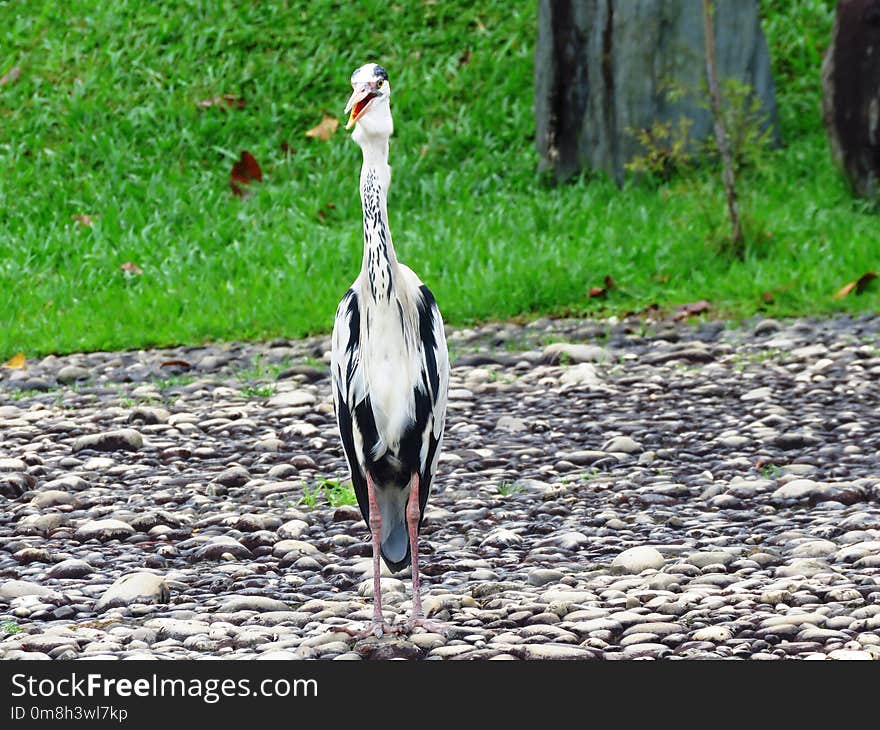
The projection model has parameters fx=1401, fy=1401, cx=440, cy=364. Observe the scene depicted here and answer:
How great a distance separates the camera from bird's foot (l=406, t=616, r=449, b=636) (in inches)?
137

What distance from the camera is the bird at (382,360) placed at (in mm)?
3518

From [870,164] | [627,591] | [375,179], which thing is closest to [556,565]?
[627,591]

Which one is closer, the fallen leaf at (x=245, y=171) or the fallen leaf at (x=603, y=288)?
the fallen leaf at (x=603, y=288)

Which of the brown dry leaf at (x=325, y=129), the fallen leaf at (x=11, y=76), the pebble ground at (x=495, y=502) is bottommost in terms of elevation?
the pebble ground at (x=495, y=502)

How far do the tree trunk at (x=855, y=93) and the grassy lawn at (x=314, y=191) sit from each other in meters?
0.24

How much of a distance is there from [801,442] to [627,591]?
71.4 inches

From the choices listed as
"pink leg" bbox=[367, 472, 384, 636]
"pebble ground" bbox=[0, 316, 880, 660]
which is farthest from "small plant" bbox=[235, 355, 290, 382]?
"pink leg" bbox=[367, 472, 384, 636]

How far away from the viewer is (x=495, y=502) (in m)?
4.79

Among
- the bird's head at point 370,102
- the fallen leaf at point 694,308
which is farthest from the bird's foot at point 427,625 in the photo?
the fallen leaf at point 694,308

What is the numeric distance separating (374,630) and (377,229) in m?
1.00

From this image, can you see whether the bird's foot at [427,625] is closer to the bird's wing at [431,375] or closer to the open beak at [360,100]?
the bird's wing at [431,375]

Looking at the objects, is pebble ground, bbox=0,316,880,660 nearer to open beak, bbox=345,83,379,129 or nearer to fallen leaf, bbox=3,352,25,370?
fallen leaf, bbox=3,352,25,370

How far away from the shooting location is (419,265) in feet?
27.1

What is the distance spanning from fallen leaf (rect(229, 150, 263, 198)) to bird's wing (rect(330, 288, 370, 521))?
6731 millimetres
